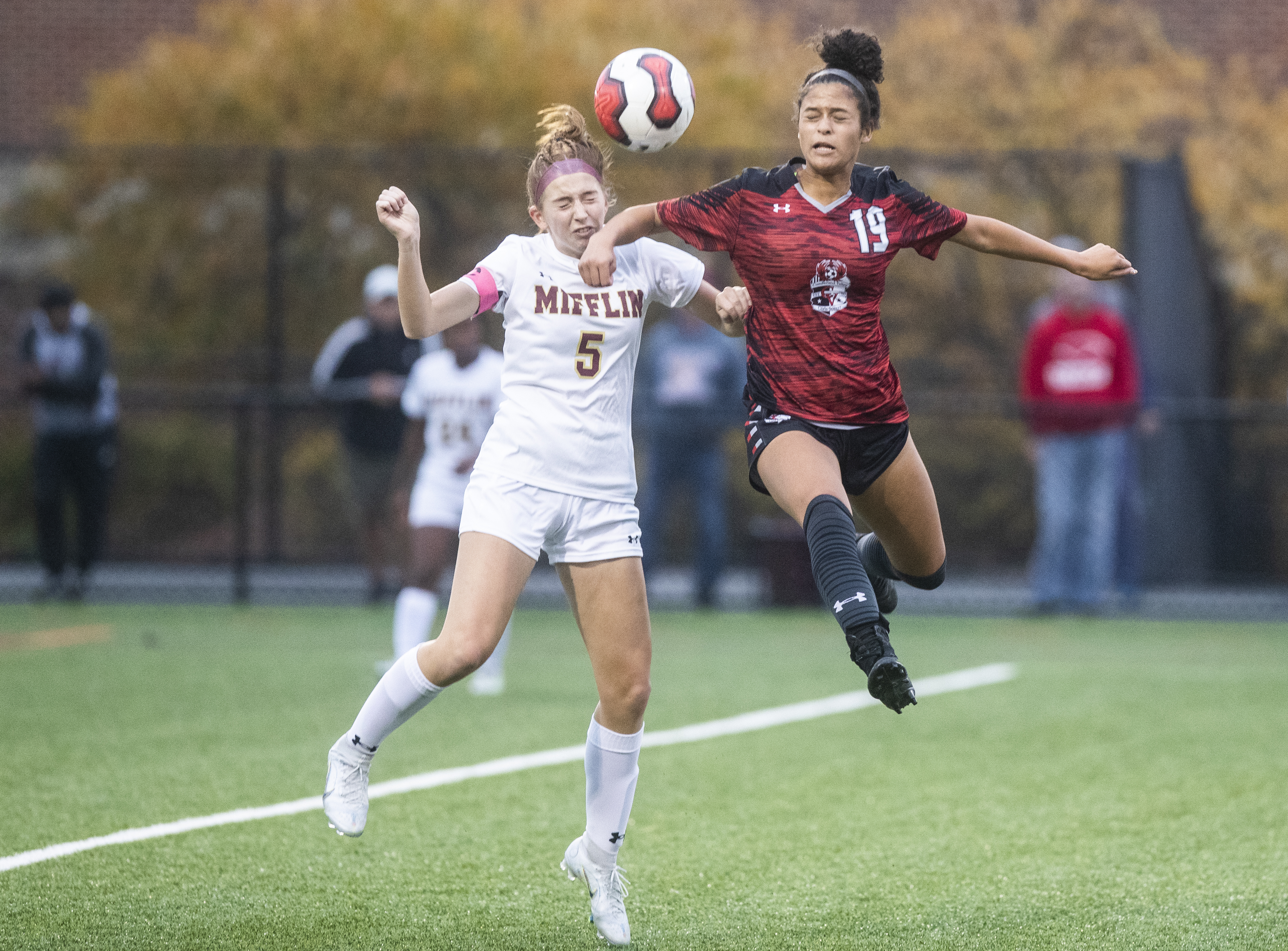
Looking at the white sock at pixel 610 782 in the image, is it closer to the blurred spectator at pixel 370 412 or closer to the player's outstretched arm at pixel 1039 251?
the player's outstretched arm at pixel 1039 251

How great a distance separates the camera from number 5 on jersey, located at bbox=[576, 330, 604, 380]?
478cm

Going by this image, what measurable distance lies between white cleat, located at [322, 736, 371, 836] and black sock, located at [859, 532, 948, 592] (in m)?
1.99

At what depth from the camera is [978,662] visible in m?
10.6

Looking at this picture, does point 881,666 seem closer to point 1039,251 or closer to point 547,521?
point 547,521

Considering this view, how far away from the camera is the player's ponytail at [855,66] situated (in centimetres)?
520

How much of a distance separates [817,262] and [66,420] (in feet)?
31.2

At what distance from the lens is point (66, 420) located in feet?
43.4

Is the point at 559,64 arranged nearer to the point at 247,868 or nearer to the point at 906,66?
the point at 906,66

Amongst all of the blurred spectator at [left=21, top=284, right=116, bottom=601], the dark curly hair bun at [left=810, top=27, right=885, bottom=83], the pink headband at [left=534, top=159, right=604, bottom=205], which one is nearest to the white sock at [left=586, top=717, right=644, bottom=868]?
the pink headband at [left=534, top=159, right=604, bottom=205]

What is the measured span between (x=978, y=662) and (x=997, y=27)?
1072 cm

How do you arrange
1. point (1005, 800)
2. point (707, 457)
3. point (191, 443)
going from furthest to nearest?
point (191, 443) < point (707, 457) < point (1005, 800)

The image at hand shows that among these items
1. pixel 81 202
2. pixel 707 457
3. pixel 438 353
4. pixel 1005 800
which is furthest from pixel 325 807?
pixel 81 202

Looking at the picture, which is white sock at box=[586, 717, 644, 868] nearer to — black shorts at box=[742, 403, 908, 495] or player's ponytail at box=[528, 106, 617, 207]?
black shorts at box=[742, 403, 908, 495]

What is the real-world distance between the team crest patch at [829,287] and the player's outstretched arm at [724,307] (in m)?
0.21
